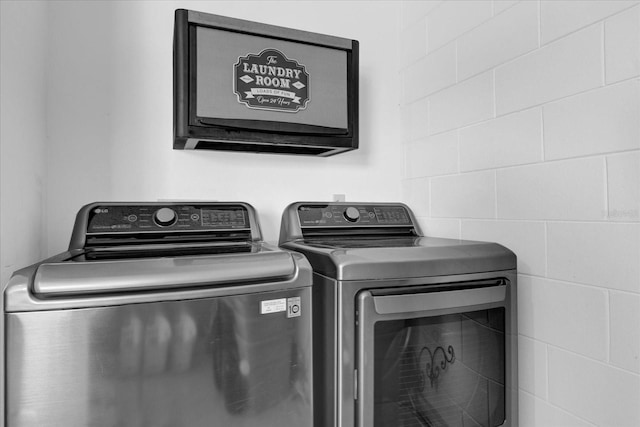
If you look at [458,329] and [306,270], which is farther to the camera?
[458,329]

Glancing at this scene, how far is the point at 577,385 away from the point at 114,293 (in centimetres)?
116

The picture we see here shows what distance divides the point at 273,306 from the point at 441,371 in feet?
1.72

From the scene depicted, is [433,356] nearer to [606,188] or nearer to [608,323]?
[608,323]

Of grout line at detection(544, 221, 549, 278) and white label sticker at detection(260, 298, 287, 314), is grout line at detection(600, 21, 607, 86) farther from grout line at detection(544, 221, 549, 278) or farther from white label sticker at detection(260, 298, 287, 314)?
white label sticker at detection(260, 298, 287, 314)

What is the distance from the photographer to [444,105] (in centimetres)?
159

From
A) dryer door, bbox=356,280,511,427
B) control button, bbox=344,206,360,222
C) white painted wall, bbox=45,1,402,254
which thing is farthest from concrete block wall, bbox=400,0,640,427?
white painted wall, bbox=45,1,402,254

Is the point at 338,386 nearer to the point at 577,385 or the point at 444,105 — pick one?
the point at 577,385

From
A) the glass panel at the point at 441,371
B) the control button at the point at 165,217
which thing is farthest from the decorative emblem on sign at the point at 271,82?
the glass panel at the point at 441,371

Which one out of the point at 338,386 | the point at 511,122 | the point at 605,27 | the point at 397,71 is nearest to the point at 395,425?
the point at 338,386

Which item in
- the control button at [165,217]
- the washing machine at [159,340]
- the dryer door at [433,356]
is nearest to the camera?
the washing machine at [159,340]

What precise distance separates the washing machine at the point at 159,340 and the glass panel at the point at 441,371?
212 millimetres

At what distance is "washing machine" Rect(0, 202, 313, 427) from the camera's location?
2.51ft

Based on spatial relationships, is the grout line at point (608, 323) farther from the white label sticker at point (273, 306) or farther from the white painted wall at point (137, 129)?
the white painted wall at point (137, 129)

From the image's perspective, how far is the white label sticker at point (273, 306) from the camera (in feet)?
3.08
